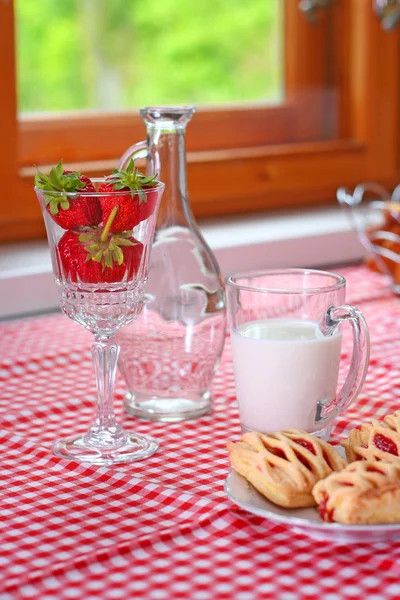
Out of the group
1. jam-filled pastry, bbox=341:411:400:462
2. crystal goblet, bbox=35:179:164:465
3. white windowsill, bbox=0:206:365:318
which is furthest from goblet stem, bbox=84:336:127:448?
white windowsill, bbox=0:206:365:318

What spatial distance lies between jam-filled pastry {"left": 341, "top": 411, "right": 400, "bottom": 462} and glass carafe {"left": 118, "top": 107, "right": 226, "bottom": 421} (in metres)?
0.23

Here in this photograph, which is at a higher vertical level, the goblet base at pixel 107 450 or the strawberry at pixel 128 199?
the strawberry at pixel 128 199

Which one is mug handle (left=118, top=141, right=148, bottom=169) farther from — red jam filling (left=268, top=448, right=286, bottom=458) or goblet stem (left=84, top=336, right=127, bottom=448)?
red jam filling (left=268, top=448, right=286, bottom=458)

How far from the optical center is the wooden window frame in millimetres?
1823

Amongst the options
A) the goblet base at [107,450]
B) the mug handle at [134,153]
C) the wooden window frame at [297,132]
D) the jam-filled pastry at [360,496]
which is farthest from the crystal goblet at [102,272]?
the wooden window frame at [297,132]

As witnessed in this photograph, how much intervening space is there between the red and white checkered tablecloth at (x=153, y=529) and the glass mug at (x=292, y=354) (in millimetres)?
62

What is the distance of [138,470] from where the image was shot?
0.81 metres

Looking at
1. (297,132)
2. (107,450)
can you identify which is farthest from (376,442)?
(297,132)

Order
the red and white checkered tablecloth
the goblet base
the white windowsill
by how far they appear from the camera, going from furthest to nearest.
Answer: the white windowsill → the goblet base → the red and white checkered tablecloth

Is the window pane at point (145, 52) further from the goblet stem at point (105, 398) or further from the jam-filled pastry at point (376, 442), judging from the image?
the jam-filled pastry at point (376, 442)

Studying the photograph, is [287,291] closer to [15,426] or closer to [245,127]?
[15,426]

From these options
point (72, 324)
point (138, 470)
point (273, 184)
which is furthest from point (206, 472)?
point (273, 184)

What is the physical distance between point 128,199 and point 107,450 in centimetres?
22

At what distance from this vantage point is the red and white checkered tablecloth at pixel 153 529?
2.00 feet
